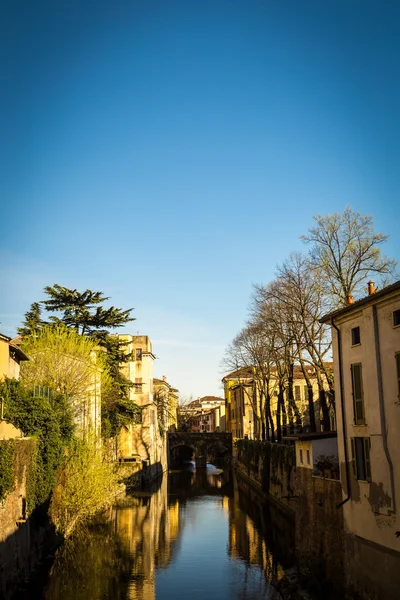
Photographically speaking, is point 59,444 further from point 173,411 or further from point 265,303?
point 173,411

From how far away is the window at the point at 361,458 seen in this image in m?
16.7

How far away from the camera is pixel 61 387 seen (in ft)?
113

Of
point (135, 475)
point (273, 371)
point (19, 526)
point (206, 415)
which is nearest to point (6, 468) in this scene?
point (19, 526)

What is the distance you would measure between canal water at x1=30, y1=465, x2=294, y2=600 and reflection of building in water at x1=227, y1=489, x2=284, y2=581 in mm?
41

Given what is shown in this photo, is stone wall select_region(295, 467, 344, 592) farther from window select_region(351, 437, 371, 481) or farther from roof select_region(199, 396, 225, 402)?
roof select_region(199, 396, 225, 402)

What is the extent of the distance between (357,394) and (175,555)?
14.7 meters

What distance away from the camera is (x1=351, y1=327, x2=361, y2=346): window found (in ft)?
58.3

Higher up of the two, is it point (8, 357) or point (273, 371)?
point (273, 371)

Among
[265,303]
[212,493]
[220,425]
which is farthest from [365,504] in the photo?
[220,425]

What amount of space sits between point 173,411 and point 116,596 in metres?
84.0

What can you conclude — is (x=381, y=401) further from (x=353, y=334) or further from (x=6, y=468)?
(x=6, y=468)

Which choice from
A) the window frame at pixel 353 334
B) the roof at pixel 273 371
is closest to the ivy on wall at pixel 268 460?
the roof at pixel 273 371

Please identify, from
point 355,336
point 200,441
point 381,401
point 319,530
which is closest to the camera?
point 381,401

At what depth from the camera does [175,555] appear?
89.7 feet
